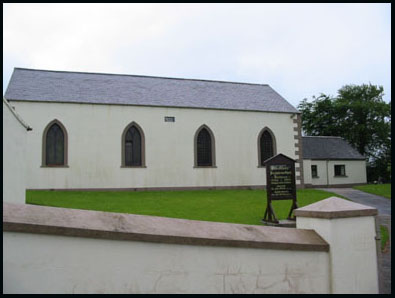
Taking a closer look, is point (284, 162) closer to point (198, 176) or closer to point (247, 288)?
point (247, 288)

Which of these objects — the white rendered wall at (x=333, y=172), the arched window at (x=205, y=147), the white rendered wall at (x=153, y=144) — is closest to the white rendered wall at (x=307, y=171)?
the white rendered wall at (x=333, y=172)

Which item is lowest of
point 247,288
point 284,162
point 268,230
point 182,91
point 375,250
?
point 247,288

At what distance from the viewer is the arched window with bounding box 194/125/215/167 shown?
25.5 m

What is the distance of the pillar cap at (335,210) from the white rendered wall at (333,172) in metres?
29.3

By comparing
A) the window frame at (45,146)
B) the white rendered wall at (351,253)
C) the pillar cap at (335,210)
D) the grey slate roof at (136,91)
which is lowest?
the white rendered wall at (351,253)

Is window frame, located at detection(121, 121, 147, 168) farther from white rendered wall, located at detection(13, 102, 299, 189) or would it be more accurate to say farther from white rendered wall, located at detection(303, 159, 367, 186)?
white rendered wall, located at detection(303, 159, 367, 186)

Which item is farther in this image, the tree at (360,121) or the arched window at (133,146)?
the tree at (360,121)

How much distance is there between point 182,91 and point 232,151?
6.12 meters

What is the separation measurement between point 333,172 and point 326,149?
256 cm

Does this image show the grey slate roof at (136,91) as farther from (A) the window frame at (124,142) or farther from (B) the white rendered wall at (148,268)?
(B) the white rendered wall at (148,268)

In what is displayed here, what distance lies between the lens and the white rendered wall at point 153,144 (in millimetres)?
22406

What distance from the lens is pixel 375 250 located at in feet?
17.0

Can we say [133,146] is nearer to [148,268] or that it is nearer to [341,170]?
[148,268]

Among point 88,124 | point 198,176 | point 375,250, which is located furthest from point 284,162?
point 88,124
